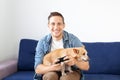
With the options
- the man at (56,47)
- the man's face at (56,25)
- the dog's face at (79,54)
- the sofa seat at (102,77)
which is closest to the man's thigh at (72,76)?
the man at (56,47)

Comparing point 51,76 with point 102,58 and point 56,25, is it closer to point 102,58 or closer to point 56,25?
point 56,25

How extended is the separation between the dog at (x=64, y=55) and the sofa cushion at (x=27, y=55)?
2.78 feet

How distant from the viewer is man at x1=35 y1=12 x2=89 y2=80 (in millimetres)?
1796

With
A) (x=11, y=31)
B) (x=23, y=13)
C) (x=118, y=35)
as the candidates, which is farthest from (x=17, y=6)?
(x=118, y=35)

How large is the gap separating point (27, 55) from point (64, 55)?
1.04m

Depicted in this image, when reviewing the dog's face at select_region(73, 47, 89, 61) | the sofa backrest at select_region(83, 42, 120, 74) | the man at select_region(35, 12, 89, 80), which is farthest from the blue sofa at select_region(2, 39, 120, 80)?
the dog's face at select_region(73, 47, 89, 61)

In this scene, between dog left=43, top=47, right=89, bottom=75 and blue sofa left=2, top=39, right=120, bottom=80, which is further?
blue sofa left=2, top=39, right=120, bottom=80

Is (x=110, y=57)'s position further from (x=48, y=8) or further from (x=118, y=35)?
(x=48, y=8)

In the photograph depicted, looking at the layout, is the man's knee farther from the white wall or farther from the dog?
the white wall

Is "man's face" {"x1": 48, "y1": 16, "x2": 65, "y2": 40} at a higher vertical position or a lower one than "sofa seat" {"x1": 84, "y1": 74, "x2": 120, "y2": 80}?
higher

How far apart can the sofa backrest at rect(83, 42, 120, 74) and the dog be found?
2.46 feet

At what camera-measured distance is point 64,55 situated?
179 centimetres

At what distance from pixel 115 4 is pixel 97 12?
0.24 m

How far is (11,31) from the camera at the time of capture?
3.08m
